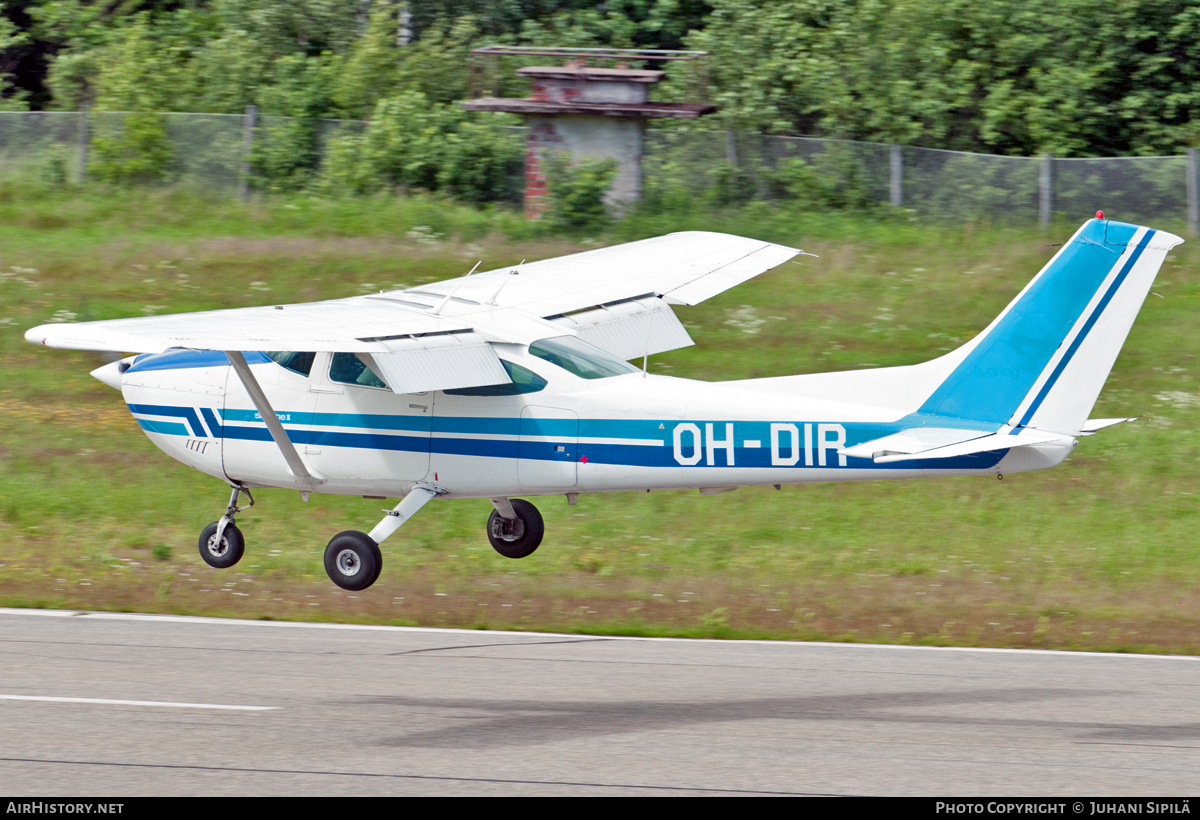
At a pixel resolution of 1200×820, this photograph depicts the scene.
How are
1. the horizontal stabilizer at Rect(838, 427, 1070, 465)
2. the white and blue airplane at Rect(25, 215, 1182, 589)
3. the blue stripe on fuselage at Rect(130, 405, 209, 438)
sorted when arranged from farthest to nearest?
the blue stripe on fuselage at Rect(130, 405, 209, 438)
the white and blue airplane at Rect(25, 215, 1182, 589)
the horizontal stabilizer at Rect(838, 427, 1070, 465)

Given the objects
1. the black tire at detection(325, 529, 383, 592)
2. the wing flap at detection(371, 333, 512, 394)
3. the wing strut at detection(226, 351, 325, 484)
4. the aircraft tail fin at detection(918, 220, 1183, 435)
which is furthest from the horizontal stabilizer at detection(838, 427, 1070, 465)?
the wing strut at detection(226, 351, 325, 484)

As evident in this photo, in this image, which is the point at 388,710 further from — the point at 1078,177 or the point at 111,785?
the point at 1078,177

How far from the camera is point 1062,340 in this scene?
36.2 ft

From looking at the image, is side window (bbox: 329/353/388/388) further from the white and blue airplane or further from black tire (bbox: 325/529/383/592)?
black tire (bbox: 325/529/383/592)

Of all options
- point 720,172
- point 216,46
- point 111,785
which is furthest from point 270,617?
point 216,46

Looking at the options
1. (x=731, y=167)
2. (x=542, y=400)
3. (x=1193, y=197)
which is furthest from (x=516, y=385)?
(x=1193, y=197)

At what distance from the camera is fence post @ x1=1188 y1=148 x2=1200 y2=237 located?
85.2 ft

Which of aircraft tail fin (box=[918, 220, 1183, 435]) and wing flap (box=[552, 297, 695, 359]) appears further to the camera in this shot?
wing flap (box=[552, 297, 695, 359])

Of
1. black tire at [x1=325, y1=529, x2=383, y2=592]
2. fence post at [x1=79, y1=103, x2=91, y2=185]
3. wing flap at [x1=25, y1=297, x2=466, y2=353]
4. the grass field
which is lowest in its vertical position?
the grass field

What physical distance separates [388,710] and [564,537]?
6.82m

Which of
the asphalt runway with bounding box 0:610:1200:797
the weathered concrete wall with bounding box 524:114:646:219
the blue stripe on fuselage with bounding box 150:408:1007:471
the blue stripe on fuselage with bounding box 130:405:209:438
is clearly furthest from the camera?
the weathered concrete wall with bounding box 524:114:646:219

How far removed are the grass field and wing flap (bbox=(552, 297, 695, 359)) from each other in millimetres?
2943

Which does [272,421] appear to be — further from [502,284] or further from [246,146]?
[246,146]

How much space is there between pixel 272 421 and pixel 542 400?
236 centimetres
